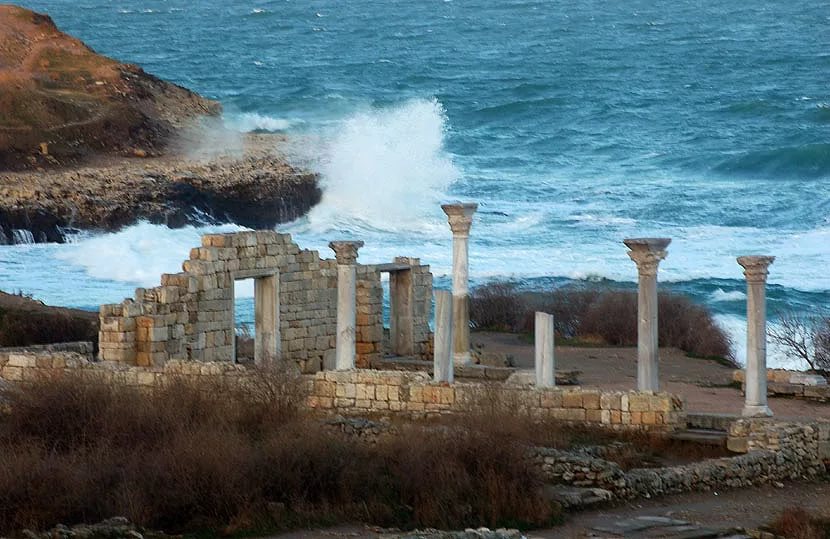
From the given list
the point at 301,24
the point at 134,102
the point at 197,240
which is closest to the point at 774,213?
the point at 197,240

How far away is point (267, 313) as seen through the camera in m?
28.2

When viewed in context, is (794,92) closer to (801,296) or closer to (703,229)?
(703,229)

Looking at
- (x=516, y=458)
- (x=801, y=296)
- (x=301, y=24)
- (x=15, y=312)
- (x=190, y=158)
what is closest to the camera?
(x=516, y=458)

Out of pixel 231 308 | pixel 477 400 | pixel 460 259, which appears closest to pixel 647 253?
pixel 477 400

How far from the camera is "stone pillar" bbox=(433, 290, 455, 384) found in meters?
24.1

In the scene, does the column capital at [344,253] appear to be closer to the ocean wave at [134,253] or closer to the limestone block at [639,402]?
the limestone block at [639,402]

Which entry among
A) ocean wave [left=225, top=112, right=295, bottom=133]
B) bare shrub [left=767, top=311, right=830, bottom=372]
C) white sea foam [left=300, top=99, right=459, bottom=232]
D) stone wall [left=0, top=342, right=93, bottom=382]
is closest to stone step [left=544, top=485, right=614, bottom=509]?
stone wall [left=0, top=342, right=93, bottom=382]

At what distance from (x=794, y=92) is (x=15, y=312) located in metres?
51.0

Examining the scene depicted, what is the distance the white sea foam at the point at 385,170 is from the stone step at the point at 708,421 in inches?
1469

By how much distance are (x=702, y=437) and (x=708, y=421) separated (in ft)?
2.52

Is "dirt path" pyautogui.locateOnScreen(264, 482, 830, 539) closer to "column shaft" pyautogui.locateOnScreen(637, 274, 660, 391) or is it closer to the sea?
"column shaft" pyautogui.locateOnScreen(637, 274, 660, 391)

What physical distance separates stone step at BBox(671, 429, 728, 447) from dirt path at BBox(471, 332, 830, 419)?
2.21 metres

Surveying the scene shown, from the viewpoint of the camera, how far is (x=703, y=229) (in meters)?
56.4

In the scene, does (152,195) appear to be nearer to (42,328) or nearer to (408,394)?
(42,328)
